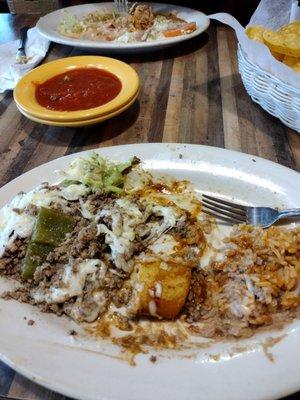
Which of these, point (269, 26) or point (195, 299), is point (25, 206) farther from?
point (269, 26)

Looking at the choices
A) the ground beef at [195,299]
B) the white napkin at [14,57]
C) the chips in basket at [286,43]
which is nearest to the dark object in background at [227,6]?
the white napkin at [14,57]

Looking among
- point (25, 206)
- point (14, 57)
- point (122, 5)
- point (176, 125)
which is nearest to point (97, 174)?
point (25, 206)

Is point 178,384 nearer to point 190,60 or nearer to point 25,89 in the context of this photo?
point 25,89

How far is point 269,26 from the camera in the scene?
9.07 feet

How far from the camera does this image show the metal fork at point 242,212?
1.68 metres

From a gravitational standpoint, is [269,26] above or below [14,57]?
above

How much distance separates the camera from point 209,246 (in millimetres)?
1683

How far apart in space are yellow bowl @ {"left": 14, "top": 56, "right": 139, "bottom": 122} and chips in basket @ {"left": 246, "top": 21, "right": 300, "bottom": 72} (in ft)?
2.60

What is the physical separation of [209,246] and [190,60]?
2.02m

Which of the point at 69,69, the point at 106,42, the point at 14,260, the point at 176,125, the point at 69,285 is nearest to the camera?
the point at 69,285

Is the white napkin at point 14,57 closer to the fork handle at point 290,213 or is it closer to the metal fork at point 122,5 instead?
the metal fork at point 122,5

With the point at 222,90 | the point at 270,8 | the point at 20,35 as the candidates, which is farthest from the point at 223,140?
the point at 20,35

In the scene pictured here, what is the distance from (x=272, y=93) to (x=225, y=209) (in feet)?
2.66

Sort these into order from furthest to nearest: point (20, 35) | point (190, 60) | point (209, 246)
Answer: point (20, 35) → point (190, 60) → point (209, 246)
